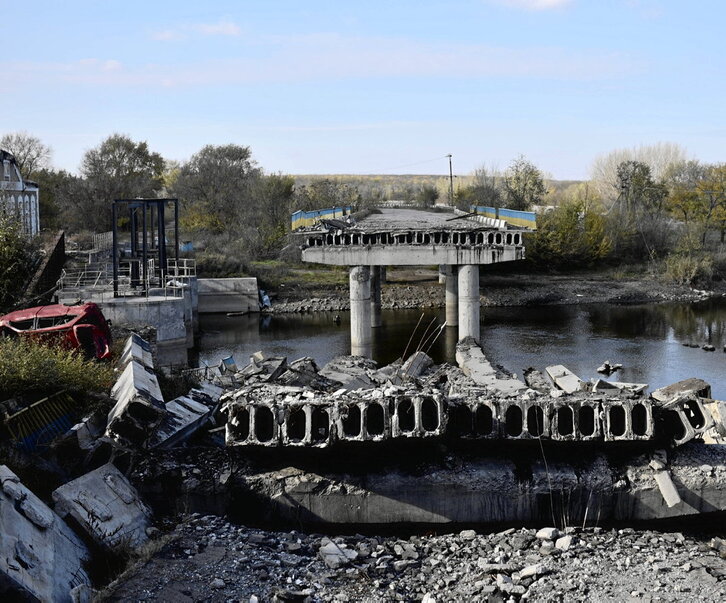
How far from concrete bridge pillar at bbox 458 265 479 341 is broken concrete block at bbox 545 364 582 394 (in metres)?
13.6

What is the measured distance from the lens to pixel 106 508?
13.7 meters

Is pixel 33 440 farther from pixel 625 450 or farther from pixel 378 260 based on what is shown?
pixel 378 260

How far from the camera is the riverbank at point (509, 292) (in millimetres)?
57406

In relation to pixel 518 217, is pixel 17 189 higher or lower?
higher

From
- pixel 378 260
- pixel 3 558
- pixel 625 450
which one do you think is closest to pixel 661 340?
pixel 378 260

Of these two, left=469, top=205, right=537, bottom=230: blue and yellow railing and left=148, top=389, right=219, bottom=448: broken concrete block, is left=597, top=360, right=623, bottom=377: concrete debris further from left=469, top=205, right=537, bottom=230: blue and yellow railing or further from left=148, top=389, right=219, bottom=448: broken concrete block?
left=148, top=389, right=219, bottom=448: broken concrete block

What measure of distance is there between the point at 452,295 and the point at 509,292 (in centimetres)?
941

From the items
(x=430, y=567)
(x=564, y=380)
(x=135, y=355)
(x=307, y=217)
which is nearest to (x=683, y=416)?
(x=430, y=567)

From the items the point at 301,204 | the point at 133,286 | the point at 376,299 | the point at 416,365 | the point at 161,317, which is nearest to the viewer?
the point at 416,365

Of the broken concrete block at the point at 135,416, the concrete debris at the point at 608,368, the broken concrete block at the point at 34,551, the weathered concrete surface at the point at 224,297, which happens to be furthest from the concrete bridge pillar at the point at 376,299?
the broken concrete block at the point at 34,551

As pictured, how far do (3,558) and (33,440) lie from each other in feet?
17.8

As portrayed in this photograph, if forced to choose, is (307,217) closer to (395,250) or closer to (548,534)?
(395,250)

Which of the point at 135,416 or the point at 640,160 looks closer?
the point at 135,416

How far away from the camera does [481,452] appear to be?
648 inches
